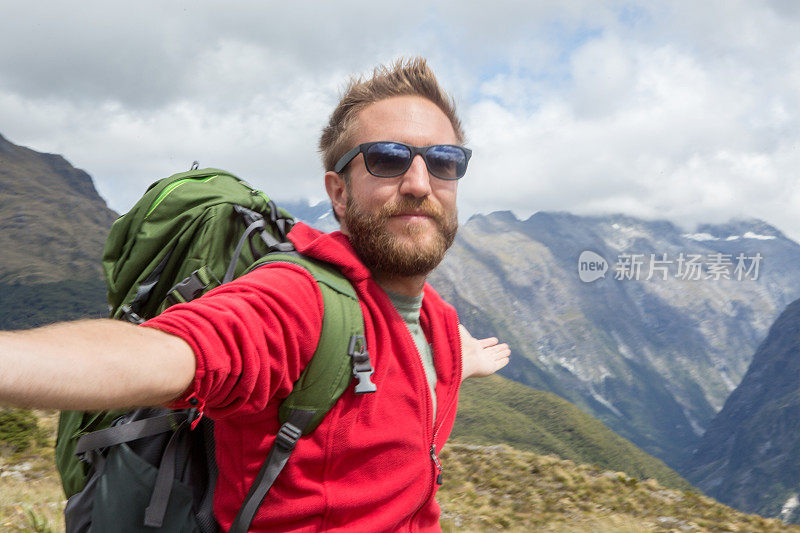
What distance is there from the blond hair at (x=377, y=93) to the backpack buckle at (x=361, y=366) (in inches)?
55.9

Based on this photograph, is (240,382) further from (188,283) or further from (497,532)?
(497,532)

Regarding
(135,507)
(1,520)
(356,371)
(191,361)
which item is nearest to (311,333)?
(356,371)

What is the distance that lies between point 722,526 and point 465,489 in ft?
12.9

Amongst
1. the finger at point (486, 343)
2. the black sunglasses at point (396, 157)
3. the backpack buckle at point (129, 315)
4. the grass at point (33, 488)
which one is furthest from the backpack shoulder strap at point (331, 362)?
the grass at point (33, 488)

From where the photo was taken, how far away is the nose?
3.19 m

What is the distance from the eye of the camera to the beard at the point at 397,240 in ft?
10.2

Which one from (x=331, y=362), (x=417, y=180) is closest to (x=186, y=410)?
(x=331, y=362)

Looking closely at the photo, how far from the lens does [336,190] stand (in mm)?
3578

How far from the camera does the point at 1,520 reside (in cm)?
643

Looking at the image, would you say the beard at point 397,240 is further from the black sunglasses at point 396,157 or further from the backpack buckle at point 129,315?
the backpack buckle at point 129,315

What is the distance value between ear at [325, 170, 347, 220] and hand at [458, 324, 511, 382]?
1502 mm

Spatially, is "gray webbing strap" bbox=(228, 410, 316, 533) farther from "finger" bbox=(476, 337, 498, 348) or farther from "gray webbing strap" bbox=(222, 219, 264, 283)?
"finger" bbox=(476, 337, 498, 348)

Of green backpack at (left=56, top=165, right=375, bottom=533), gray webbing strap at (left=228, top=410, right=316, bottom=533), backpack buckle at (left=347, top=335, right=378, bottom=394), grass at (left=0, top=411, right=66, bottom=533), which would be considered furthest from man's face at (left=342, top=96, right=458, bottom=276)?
grass at (left=0, top=411, right=66, bottom=533)

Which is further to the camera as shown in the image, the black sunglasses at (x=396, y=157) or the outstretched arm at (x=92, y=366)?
the black sunglasses at (x=396, y=157)
